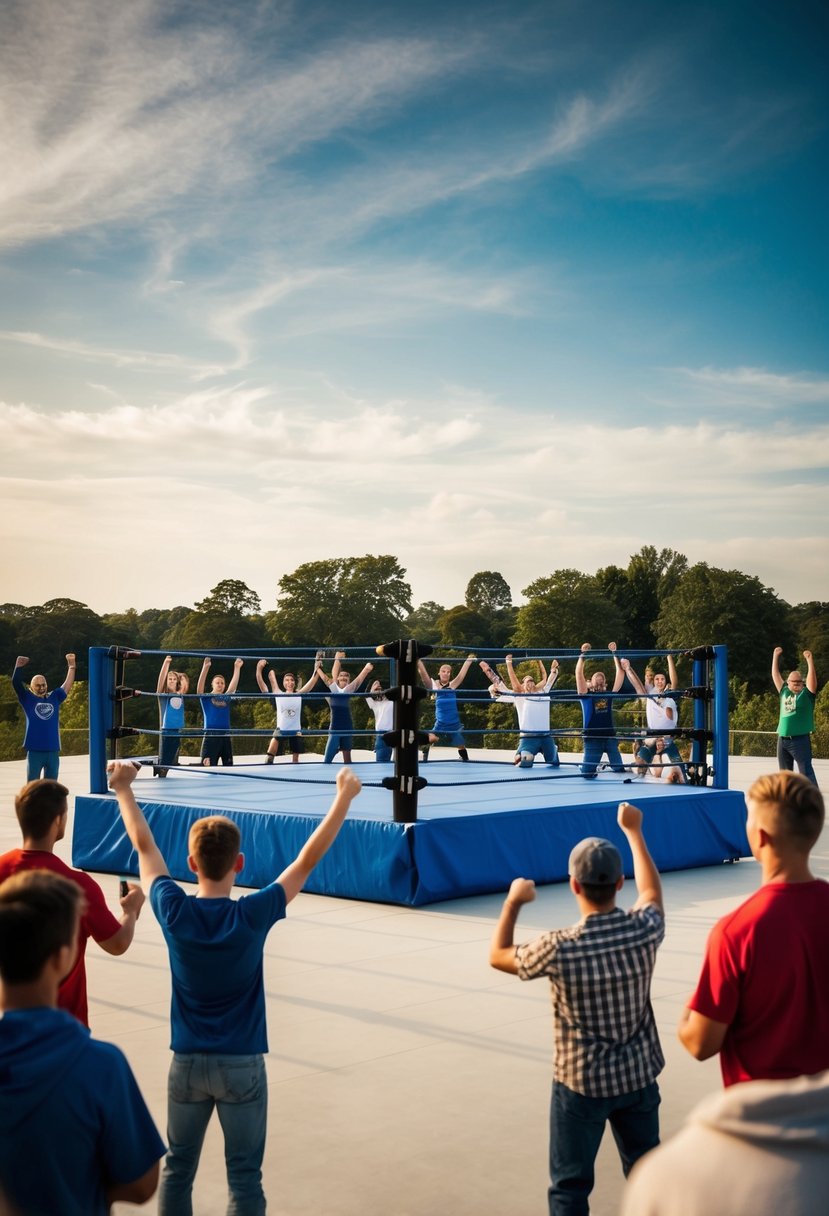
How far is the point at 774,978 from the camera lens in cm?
236

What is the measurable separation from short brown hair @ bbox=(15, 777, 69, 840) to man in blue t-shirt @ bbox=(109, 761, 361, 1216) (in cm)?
47

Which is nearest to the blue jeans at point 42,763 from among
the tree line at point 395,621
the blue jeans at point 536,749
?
the blue jeans at point 536,749

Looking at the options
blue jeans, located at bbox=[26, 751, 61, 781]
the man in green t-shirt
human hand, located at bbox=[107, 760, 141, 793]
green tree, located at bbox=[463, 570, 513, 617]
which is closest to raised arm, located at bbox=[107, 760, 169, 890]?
human hand, located at bbox=[107, 760, 141, 793]

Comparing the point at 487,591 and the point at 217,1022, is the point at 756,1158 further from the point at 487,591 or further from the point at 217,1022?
the point at 487,591

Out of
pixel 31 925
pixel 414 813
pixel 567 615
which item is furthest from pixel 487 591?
pixel 31 925

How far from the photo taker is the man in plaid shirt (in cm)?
261

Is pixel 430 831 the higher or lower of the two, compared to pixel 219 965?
lower

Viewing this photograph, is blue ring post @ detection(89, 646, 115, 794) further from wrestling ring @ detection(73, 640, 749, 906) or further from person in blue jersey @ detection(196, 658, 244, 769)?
person in blue jersey @ detection(196, 658, 244, 769)

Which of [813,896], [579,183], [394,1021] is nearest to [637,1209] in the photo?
[813,896]

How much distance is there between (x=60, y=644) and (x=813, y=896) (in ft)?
200

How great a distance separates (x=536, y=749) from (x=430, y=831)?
5.04 metres

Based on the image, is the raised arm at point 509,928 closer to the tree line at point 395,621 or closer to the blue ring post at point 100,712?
the blue ring post at point 100,712

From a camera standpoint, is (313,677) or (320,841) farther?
(313,677)

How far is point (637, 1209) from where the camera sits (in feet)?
3.91
